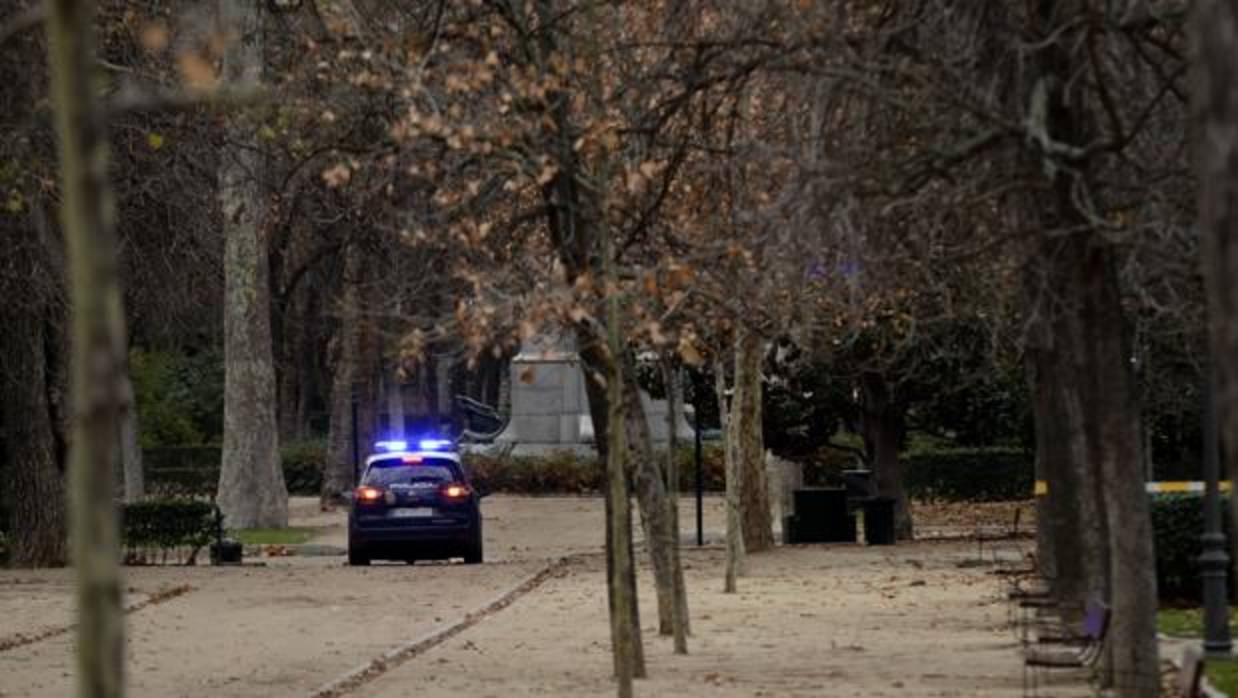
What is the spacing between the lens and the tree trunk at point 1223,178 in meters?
5.59

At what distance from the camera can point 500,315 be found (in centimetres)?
1575

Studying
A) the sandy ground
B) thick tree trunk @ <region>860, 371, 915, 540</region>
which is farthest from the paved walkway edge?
thick tree trunk @ <region>860, 371, 915, 540</region>

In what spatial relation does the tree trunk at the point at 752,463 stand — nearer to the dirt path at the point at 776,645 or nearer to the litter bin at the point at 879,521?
the litter bin at the point at 879,521

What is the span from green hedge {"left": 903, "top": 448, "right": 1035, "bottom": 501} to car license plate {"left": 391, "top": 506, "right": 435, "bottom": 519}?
20641 mm

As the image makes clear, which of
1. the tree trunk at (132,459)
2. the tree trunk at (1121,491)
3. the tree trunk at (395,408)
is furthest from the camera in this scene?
the tree trunk at (395,408)

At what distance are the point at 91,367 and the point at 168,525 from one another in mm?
29558

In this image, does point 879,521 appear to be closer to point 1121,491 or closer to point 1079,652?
point 1079,652

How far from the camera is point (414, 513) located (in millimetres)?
33875

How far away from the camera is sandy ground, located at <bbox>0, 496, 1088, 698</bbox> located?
17.9 metres

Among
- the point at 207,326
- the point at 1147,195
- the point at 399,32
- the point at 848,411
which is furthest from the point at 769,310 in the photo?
the point at 207,326

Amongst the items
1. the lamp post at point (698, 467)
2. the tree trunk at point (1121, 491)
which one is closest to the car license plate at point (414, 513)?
the lamp post at point (698, 467)

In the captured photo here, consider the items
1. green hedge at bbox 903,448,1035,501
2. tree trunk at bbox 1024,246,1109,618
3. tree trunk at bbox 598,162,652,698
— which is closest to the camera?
tree trunk at bbox 1024,246,1109,618

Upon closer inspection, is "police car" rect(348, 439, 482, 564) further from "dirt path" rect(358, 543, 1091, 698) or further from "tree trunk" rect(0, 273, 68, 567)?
"tree trunk" rect(0, 273, 68, 567)

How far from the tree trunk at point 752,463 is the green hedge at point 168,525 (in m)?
7.54
